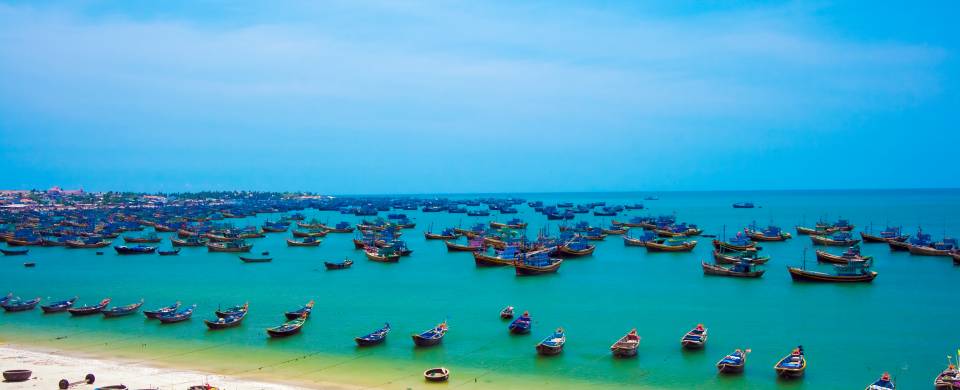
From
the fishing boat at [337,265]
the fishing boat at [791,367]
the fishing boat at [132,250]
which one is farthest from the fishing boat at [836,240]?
the fishing boat at [132,250]

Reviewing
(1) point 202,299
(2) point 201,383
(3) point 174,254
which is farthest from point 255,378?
(3) point 174,254

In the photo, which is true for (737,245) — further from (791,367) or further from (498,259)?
(791,367)

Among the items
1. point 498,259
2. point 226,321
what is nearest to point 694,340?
point 226,321

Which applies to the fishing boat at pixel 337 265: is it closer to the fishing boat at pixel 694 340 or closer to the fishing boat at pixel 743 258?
the fishing boat at pixel 743 258

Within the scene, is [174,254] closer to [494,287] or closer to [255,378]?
[494,287]

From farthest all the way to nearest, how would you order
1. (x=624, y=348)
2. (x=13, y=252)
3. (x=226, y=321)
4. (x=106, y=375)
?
(x=13, y=252)
(x=226, y=321)
(x=624, y=348)
(x=106, y=375)

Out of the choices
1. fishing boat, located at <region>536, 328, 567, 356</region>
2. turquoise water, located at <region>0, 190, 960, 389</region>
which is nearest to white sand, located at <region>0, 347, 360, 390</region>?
turquoise water, located at <region>0, 190, 960, 389</region>
